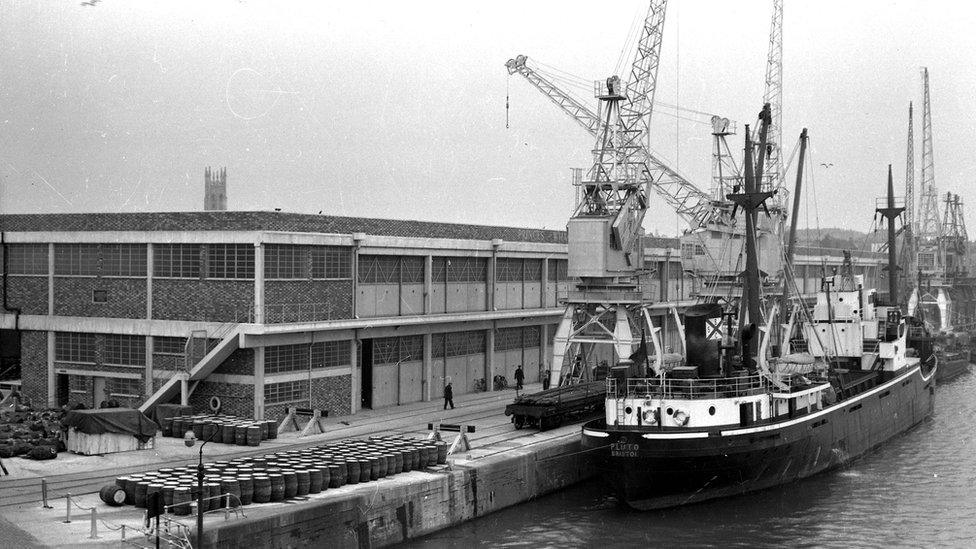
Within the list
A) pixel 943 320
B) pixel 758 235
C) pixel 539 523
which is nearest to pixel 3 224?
pixel 539 523

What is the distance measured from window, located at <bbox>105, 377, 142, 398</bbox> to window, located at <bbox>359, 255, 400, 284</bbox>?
35.3ft

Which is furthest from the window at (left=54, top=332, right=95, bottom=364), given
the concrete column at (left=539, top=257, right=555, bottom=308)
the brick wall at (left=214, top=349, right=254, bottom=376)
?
the concrete column at (left=539, top=257, right=555, bottom=308)

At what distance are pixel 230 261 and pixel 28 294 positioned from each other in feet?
42.0

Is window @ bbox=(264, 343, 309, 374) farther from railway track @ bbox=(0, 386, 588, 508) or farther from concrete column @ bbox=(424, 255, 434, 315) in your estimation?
concrete column @ bbox=(424, 255, 434, 315)

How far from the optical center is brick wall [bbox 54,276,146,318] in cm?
4384

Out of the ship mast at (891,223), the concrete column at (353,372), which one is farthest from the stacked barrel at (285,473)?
→ the ship mast at (891,223)

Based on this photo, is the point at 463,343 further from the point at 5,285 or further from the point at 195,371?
the point at 5,285

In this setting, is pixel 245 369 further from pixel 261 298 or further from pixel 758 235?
pixel 758 235

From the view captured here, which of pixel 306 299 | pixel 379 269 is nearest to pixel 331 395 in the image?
pixel 306 299

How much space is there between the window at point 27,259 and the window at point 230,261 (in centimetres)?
1067

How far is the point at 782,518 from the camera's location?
120 feet

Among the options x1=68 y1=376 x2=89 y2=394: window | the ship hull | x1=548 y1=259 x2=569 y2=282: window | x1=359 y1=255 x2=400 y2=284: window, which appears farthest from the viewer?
x1=548 y1=259 x2=569 y2=282: window

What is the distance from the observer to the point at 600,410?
4684cm

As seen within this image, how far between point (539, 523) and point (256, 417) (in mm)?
12667
